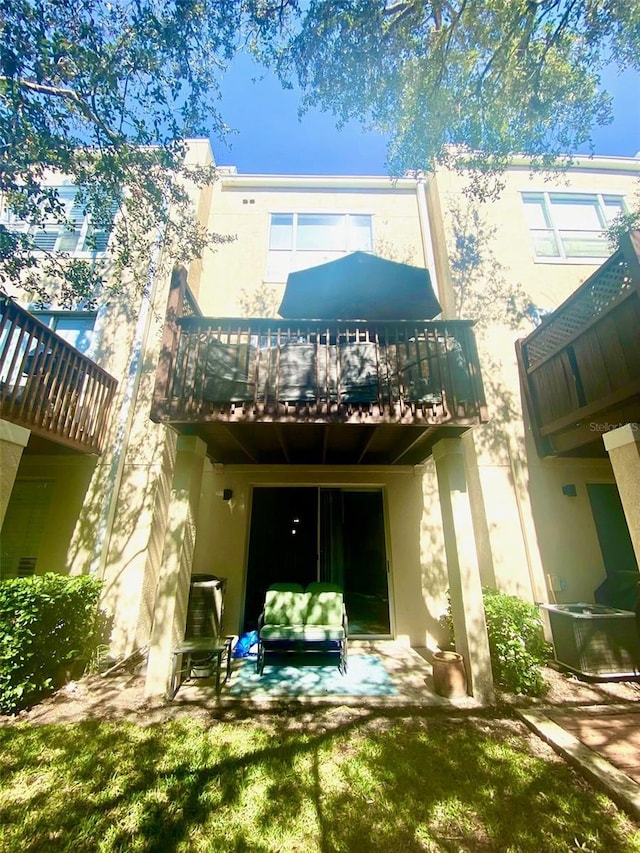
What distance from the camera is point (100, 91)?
15.4ft

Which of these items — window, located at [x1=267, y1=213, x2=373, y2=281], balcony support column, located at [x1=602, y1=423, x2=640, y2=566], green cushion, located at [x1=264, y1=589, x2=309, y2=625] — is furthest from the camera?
window, located at [x1=267, y1=213, x2=373, y2=281]

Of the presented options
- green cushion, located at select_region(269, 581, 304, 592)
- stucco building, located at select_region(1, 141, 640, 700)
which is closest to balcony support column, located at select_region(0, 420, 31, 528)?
stucco building, located at select_region(1, 141, 640, 700)

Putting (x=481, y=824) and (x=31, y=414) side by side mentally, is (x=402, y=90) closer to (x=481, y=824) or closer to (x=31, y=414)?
(x=31, y=414)

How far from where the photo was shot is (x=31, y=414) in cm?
453

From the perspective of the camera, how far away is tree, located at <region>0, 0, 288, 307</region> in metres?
4.31

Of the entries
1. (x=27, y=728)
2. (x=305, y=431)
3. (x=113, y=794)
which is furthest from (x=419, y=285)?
(x=27, y=728)

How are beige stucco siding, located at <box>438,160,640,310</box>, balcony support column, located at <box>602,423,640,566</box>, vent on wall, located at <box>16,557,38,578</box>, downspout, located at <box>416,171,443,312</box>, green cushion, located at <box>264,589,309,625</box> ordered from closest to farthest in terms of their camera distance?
balcony support column, located at <box>602,423,640,566</box>, green cushion, located at <box>264,589,309,625</box>, vent on wall, located at <box>16,557,38,578</box>, beige stucco siding, located at <box>438,160,640,310</box>, downspout, located at <box>416,171,443,312</box>

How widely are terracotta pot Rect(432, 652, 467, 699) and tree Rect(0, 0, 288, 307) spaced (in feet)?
23.5

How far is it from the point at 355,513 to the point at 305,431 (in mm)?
2376

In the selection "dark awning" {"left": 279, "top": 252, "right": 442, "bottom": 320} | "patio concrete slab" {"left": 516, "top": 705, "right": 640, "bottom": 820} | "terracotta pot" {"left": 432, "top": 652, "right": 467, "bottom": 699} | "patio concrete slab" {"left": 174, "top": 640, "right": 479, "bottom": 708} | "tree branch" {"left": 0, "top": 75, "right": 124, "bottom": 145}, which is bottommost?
"patio concrete slab" {"left": 516, "top": 705, "right": 640, "bottom": 820}

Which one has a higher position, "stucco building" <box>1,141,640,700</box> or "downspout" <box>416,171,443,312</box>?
"downspout" <box>416,171,443,312</box>

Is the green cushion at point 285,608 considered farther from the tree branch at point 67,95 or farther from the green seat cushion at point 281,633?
the tree branch at point 67,95

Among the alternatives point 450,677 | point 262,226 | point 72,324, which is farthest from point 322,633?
point 262,226

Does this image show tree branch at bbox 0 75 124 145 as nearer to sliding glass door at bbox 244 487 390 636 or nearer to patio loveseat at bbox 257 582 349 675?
sliding glass door at bbox 244 487 390 636
